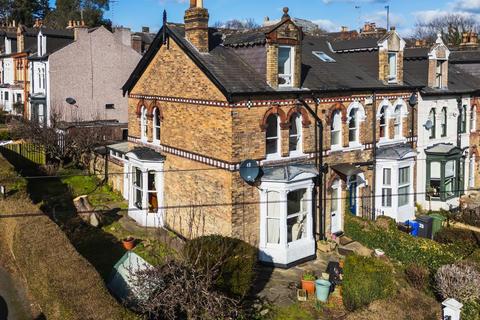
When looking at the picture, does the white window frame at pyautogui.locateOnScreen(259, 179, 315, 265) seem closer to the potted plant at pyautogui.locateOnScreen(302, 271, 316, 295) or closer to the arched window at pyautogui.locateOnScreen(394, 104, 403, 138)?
the potted plant at pyautogui.locateOnScreen(302, 271, 316, 295)

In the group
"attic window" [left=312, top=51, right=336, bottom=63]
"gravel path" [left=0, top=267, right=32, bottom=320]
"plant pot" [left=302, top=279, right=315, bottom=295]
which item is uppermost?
"attic window" [left=312, top=51, right=336, bottom=63]

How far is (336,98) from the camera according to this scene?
21938 millimetres

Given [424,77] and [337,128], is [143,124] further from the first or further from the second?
[424,77]

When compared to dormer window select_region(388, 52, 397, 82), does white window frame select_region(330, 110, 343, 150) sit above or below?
below

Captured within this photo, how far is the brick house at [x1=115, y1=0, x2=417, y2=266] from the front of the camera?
19188mm

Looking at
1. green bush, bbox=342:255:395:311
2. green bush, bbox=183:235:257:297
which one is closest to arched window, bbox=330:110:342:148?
green bush, bbox=342:255:395:311

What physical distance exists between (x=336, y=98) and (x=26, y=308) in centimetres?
1436

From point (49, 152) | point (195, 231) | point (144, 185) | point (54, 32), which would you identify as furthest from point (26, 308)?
point (54, 32)

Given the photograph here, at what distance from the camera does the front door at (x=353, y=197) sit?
76.7 ft

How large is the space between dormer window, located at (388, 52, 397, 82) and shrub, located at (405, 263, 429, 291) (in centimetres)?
1095

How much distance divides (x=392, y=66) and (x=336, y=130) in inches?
217

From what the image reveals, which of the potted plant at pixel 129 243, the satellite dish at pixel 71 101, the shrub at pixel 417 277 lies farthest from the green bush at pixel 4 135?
the shrub at pixel 417 277

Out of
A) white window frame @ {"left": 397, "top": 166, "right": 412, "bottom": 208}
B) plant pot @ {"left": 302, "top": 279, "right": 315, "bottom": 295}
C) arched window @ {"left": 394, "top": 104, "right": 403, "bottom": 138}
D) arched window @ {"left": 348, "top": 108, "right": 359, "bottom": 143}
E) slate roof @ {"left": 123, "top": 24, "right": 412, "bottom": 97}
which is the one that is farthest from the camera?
arched window @ {"left": 394, "top": 104, "right": 403, "bottom": 138}

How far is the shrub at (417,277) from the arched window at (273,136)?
6.48 meters
